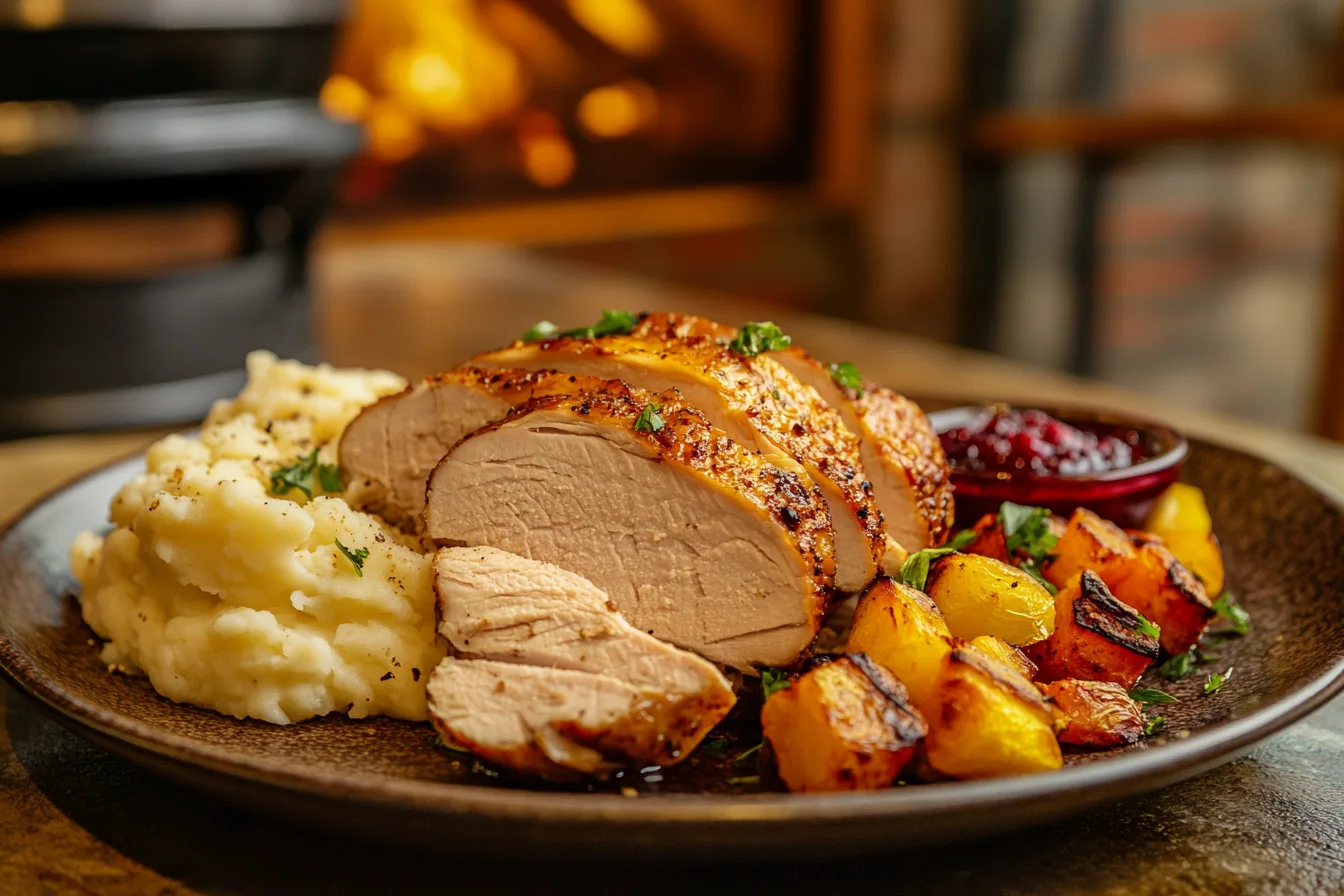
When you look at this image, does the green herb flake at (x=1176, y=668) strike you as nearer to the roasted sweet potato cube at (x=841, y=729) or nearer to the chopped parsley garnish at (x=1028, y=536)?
the chopped parsley garnish at (x=1028, y=536)

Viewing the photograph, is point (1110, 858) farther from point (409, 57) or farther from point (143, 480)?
point (409, 57)

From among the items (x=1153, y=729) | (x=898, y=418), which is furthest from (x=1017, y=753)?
(x=898, y=418)

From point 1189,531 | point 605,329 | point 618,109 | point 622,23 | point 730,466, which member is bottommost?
point 1189,531

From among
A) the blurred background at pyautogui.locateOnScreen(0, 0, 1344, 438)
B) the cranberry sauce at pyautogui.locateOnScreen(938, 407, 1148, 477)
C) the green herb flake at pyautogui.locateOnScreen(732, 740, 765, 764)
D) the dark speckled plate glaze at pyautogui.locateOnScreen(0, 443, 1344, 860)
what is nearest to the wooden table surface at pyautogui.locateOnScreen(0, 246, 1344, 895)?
the dark speckled plate glaze at pyautogui.locateOnScreen(0, 443, 1344, 860)

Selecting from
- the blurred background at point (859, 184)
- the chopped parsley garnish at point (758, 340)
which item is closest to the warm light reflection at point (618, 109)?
the blurred background at point (859, 184)

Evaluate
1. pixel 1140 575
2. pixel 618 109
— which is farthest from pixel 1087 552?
Result: pixel 618 109

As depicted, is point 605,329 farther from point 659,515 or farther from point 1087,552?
point 1087,552
